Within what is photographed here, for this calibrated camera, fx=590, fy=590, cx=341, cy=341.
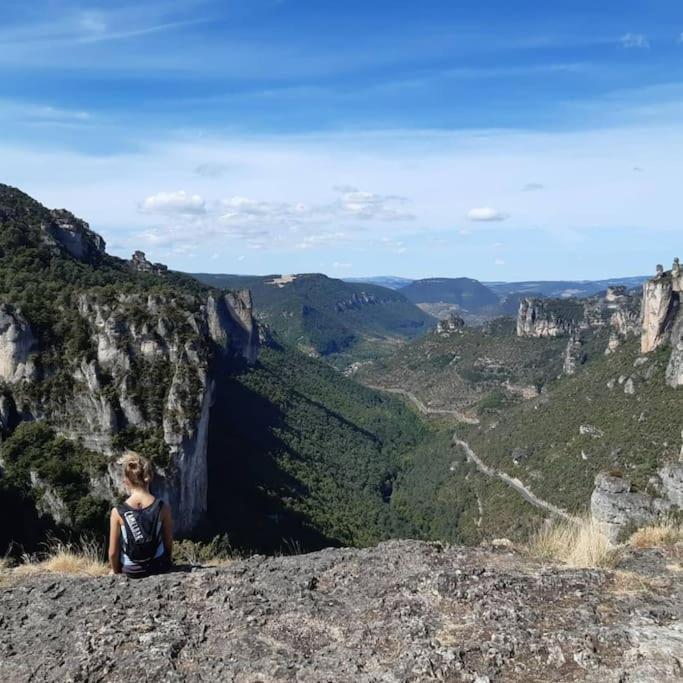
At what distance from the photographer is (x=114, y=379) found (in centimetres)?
4116

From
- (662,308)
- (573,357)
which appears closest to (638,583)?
(662,308)

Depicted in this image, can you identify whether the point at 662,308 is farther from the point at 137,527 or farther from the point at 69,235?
the point at 137,527

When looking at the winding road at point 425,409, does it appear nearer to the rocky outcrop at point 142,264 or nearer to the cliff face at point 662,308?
the cliff face at point 662,308

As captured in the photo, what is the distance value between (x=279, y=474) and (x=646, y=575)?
5931 cm

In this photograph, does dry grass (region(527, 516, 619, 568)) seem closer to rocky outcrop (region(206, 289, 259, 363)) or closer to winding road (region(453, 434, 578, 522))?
winding road (region(453, 434, 578, 522))

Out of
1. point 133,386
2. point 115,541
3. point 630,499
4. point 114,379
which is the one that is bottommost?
point 630,499

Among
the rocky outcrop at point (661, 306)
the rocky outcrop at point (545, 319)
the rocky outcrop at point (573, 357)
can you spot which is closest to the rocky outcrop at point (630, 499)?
the rocky outcrop at point (661, 306)


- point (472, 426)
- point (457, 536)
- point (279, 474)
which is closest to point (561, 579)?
point (279, 474)

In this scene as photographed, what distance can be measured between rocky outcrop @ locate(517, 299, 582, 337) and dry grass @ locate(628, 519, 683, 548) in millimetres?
164840

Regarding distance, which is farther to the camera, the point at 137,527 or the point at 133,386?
the point at 133,386

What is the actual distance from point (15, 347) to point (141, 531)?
38236 millimetres

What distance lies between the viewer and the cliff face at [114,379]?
3900 centimetres

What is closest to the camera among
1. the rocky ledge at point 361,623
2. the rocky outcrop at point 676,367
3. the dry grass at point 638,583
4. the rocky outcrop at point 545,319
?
the rocky ledge at point 361,623

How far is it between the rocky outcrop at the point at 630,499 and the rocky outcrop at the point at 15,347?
1550 inches
